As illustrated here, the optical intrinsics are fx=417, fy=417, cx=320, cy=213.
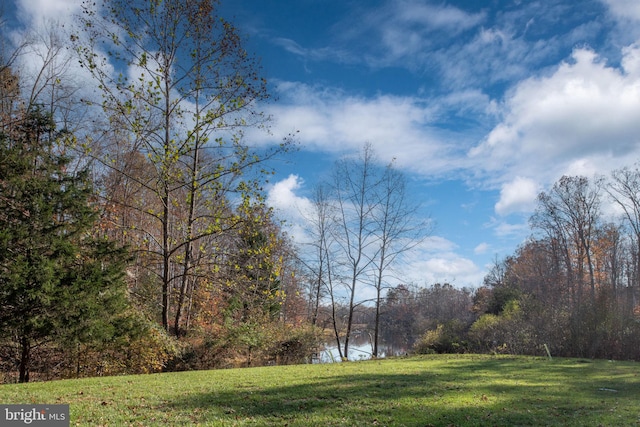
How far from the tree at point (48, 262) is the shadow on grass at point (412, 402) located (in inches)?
208

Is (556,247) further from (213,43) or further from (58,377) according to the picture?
(58,377)

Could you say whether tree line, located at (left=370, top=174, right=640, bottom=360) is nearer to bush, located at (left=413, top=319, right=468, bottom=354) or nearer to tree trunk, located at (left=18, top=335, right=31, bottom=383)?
bush, located at (left=413, top=319, right=468, bottom=354)

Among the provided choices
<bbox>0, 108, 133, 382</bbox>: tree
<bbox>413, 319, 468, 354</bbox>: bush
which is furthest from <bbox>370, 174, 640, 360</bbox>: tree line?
<bbox>0, 108, 133, 382</bbox>: tree

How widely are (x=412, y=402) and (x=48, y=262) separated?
969cm

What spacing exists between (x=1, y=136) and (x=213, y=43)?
25.2 ft

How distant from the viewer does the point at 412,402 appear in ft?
24.5

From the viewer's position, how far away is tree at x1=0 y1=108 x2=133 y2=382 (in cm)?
1076

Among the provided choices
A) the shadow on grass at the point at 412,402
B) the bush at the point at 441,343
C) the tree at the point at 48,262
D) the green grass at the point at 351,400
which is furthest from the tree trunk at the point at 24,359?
the bush at the point at 441,343

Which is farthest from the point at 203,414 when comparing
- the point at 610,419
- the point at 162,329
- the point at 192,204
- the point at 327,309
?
the point at 327,309

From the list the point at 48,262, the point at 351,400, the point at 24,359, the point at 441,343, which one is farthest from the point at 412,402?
the point at 441,343

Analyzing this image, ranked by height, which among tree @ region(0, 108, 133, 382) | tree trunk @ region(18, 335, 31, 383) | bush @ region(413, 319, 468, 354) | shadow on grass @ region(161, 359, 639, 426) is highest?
tree @ region(0, 108, 133, 382)

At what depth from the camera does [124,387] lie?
8.79 metres

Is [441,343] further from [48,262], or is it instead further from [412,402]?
[48,262]

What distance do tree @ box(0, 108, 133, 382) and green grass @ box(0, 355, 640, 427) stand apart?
2538mm
